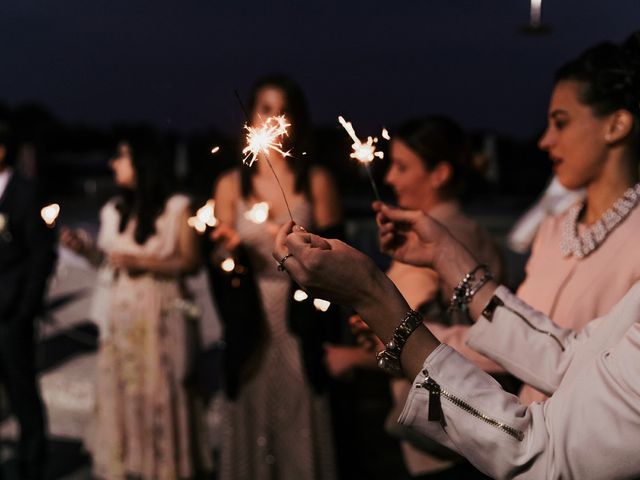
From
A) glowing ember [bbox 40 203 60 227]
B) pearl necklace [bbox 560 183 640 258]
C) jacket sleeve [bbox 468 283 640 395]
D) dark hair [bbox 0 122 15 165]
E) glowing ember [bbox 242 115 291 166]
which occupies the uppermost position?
dark hair [bbox 0 122 15 165]

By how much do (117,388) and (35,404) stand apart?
52cm

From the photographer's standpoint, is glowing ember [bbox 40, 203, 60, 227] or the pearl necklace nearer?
glowing ember [bbox 40, 203, 60, 227]

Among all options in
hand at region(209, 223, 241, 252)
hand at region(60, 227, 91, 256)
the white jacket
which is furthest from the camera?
hand at region(60, 227, 91, 256)

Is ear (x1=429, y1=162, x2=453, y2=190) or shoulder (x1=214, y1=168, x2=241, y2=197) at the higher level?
shoulder (x1=214, y1=168, x2=241, y2=197)

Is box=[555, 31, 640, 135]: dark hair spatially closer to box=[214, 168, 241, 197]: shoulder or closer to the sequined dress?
the sequined dress

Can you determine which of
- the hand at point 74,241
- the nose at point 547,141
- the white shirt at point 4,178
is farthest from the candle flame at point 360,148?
the white shirt at point 4,178

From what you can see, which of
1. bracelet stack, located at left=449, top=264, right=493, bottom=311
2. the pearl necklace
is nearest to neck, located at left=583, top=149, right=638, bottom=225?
the pearl necklace

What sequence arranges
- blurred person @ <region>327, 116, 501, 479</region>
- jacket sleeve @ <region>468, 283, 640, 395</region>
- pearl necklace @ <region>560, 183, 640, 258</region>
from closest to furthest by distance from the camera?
jacket sleeve @ <region>468, 283, 640, 395</region> < pearl necklace @ <region>560, 183, 640, 258</region> < blurred person @ <region>327, 116, 501, 479</region>

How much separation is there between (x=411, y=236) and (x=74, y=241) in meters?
2.21

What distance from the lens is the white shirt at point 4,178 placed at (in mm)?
3926

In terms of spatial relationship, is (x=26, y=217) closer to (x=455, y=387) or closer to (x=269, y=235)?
(x=269, y=235)

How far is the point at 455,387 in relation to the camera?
1.14 meters

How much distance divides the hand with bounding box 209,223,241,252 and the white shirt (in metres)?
1.61

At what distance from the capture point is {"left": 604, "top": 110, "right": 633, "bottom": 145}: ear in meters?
1.73
